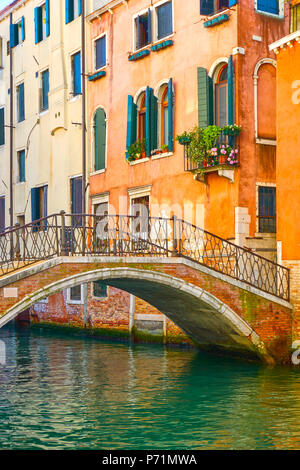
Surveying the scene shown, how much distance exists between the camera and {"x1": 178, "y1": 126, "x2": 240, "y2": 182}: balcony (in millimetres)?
14414

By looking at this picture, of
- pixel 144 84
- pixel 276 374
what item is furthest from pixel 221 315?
pixel 144 84

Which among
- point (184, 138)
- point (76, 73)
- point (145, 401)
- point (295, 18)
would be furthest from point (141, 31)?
point (145, 401)

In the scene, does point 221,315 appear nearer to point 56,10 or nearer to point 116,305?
point 116,305

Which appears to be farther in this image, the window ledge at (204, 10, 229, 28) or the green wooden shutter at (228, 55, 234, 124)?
the window ledge at (204, 10, 229, 28)

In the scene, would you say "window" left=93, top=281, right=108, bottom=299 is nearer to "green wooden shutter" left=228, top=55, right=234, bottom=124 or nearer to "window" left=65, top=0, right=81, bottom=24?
"green wooden shutter" left=228, top=55, right=234, bottom=124

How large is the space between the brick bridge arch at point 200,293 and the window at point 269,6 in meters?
5.66

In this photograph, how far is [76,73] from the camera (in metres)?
20.0

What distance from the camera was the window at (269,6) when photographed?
14994 mm

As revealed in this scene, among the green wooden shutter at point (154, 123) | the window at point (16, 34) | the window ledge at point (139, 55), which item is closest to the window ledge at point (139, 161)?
the green wooden shutter at point (154, 123)

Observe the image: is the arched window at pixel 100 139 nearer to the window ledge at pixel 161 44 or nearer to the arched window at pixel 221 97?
the window ledge at pixel 161 44

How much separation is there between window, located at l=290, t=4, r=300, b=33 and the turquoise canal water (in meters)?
6.10

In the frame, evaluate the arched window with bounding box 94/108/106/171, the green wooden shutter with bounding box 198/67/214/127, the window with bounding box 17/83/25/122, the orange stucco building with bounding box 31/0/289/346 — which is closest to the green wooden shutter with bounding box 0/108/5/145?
the window with bounding box 17/83/25/122

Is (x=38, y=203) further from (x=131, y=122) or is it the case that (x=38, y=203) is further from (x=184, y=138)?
(x=184, y=138)
